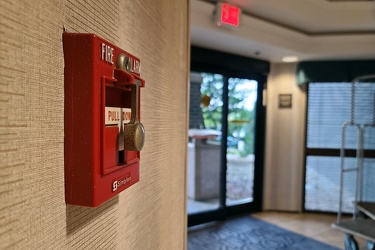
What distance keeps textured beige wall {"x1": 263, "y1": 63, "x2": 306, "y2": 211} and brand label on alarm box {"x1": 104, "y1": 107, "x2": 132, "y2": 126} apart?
373 centimetres

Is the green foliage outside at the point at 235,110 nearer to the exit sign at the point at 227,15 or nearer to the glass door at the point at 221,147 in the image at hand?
the glass door at the point at 221,147

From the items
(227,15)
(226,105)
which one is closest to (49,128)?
(227,15)

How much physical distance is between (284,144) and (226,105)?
1161 mm

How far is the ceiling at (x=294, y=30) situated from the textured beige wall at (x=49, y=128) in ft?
6.34

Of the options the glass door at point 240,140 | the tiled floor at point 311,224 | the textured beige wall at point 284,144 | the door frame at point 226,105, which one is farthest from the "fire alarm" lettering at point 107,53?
the textured beige wall at point 284,144

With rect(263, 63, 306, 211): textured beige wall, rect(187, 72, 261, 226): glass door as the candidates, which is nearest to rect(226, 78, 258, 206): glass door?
rect(187, 72, 261, 226): glass door

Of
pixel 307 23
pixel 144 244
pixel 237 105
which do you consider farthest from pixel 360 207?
pixel 144 244

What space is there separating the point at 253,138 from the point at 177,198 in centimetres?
304

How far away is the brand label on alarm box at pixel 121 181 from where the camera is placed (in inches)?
19.9

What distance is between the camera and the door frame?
3.31 meters

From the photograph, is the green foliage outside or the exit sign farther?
the green foliage outside

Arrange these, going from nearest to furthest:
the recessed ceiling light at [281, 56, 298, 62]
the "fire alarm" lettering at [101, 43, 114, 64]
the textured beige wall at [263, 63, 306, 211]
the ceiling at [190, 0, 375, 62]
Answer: the "fire alarm" lettering at [101, 43, 114, 64], the ceiling at [190, 0, 375, 62], the recessed ceiling light at [281, 56, 298, 62], the textured beige wall at [263, 63, 306, 211]

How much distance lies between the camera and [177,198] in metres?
1.17

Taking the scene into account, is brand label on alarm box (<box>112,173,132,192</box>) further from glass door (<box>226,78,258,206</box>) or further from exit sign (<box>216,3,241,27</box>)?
glass door (<box>226,78,258,206</box>)
